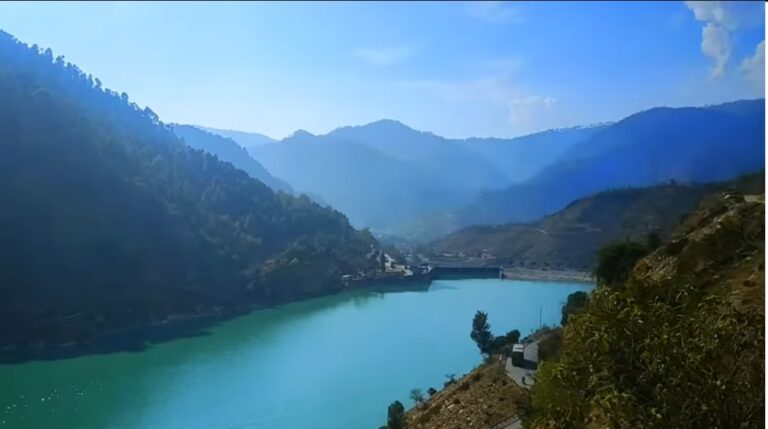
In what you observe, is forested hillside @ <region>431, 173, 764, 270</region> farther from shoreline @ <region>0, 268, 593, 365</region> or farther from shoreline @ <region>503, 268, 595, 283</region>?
shoreline @ <region>0, 268, 593, 365</region>

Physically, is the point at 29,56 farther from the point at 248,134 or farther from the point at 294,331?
the point at 248,134

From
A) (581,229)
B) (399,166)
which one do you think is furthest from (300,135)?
(581,229)

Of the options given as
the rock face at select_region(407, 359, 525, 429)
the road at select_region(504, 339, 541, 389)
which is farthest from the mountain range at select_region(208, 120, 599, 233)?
the rock face at select_region(407, 359, 525, 429)

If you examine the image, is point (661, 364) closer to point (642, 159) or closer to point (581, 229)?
point (581, 229)

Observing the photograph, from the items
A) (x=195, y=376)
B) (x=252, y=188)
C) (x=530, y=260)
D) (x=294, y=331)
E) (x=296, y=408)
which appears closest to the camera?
(x=296, y=408)

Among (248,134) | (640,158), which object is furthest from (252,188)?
(248,134)

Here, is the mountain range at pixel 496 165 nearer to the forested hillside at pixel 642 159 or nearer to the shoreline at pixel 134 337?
the forested hillside at pixel 642 159

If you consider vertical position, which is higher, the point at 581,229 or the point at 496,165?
the point at 496,165
